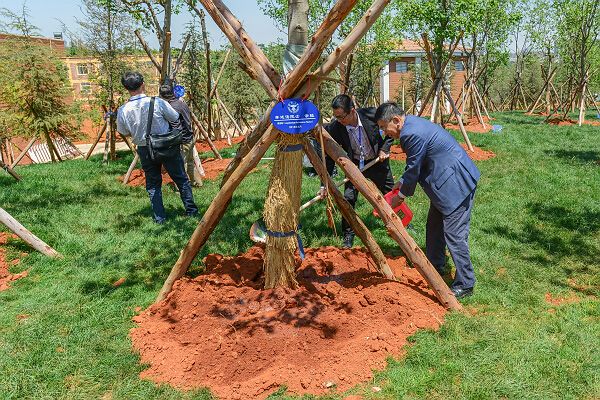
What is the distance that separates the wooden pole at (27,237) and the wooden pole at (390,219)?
11.4 feet

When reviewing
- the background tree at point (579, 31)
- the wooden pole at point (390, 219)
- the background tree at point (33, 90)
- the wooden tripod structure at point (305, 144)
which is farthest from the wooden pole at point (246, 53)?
the background tree at point (579, 31)

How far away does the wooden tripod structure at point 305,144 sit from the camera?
305cm

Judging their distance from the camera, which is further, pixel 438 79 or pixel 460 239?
pixel 438 79

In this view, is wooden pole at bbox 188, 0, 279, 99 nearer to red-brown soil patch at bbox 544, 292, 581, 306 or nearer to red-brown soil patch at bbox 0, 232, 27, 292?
red-brown soil patch at bbox 544, 292, 581, 306

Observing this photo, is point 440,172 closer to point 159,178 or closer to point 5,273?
point 159,178

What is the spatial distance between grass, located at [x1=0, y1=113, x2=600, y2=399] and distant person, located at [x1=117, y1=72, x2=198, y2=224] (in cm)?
52

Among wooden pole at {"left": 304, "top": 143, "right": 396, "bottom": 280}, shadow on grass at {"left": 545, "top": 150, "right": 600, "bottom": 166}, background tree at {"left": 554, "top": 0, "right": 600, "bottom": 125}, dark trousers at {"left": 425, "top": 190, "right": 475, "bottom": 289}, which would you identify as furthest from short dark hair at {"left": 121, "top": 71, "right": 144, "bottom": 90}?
background tree at {"left": 554, "top": 0, "right": 600, "bottom": 125}

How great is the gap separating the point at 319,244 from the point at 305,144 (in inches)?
78.0

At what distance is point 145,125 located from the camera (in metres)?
5.56

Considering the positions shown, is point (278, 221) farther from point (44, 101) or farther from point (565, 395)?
point (44, 101)

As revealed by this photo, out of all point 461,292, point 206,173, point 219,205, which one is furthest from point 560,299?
point 206,173

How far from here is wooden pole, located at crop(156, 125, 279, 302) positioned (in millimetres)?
3502

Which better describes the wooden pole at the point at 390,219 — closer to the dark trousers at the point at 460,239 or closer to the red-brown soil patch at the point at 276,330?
the red-brown soil patch at the point at 276,330

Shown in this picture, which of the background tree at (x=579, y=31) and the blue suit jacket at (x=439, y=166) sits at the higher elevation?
the background tree at (x=579, y=31)
